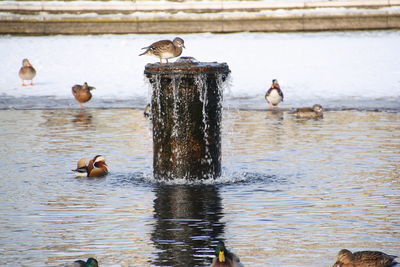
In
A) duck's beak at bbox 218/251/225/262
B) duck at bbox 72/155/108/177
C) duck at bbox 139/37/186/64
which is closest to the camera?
duck's beak at bbox 218/251/225/262

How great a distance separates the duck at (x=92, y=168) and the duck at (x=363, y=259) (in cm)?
531

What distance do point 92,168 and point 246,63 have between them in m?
13.8

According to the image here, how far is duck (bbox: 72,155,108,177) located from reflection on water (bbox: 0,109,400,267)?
14 centimetres

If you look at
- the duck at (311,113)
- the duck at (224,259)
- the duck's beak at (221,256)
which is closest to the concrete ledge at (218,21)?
the duck at (311,113)

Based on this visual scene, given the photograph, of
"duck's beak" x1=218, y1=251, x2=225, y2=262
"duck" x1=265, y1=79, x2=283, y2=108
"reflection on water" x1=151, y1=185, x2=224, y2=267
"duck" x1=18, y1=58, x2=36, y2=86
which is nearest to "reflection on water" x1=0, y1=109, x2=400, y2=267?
"reflection on water" x1=151, y1=185, x2=224, y2=267

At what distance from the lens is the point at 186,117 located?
42.1 ft

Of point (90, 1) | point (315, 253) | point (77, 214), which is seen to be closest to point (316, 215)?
point (315, 253)

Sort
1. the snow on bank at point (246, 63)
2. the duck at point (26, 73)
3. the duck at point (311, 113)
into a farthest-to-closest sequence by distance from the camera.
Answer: the duck at point (26, 73), the snow on bank at point (246, 63), the duck at point (311, 113)

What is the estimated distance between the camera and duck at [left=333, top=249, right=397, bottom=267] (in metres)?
8.44

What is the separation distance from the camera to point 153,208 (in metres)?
11.2

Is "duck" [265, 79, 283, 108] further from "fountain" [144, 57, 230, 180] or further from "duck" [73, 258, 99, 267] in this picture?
"duck" [73, 258, 99, 267]

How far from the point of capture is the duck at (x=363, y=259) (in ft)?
27.7

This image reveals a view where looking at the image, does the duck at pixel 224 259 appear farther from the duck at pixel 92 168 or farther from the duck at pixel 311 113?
the duck at pixel 311 113

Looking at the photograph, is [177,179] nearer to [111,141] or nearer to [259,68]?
[111,141]
